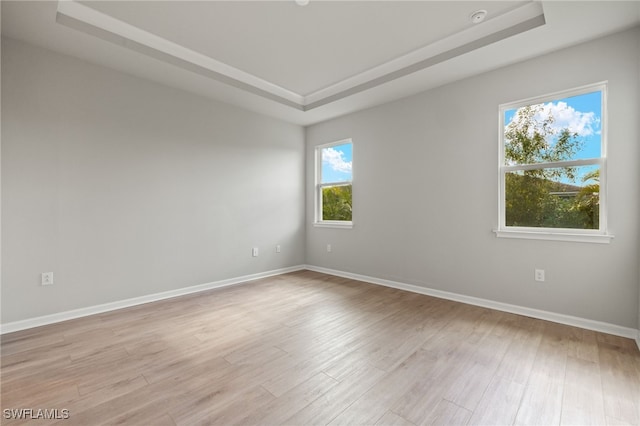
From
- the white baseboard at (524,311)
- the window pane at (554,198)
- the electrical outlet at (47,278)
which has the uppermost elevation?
the window pane at (554,198)

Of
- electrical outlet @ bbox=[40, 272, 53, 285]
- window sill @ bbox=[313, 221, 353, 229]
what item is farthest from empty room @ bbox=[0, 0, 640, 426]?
window sill @ bbox=[313, 221, 353, 229]

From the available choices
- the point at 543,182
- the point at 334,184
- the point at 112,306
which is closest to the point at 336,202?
the point at 334,184

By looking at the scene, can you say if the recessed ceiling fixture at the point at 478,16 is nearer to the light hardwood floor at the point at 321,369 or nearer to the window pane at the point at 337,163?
the window pane at the point at 337,163

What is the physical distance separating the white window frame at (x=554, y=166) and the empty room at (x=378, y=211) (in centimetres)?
2

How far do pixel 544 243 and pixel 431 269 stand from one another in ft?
3.99

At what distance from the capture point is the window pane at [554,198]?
2609mm

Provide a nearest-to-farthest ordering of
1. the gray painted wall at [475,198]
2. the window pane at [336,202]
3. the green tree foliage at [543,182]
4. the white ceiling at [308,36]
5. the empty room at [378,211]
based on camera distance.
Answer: the empty room at [378,211] < the white ceiling at [308,36] < the gray painted wall at [475,198] < the green tree foliage at [543,182] < the window pane at [336,202]

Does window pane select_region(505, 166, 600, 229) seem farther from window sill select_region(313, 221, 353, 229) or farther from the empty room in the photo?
window sill select_region(313, 221, 353, 229)

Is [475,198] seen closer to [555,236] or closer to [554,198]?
[554,198]

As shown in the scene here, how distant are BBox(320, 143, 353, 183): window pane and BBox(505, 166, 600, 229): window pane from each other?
91.1 inches

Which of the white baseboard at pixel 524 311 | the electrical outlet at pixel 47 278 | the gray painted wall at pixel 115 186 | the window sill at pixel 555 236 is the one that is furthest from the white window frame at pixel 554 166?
the electrical outlet at pixel 47 278

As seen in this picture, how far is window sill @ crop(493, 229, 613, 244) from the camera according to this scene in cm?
249

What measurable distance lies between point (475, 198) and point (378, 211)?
4.37ft

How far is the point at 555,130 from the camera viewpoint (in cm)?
280
